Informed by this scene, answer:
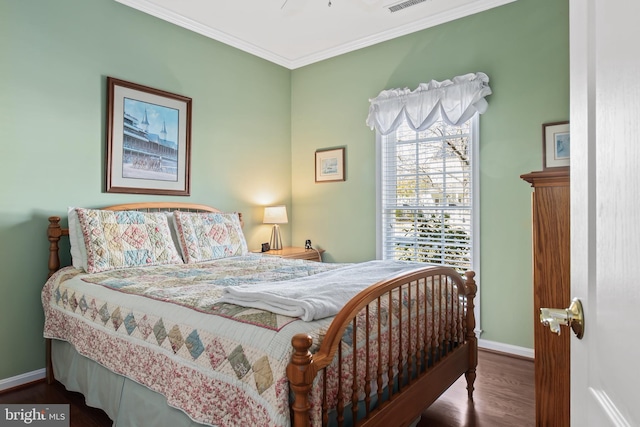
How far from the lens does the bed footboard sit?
1.35 m

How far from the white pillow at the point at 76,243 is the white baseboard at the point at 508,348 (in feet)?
10.4

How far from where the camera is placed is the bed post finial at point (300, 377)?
4.14ft

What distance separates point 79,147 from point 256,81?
2.03m

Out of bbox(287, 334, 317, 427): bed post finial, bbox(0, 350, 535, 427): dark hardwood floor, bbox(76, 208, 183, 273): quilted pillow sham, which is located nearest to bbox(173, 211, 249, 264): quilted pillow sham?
bbox(76, 208, 183, 273): quilted pillow sham

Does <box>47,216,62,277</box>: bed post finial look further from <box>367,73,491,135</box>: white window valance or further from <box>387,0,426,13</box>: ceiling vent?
<box>387,0,426,13</box>: ceiling vent

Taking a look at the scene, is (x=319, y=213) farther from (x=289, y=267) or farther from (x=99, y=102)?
(x=99, y=102)

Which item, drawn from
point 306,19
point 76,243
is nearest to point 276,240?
point 76,243

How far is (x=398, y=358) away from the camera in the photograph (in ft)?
6.09

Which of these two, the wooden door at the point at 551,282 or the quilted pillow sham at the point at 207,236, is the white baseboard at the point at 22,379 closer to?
the quilted pillow sham at the point at 207,236

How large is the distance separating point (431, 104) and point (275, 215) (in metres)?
1.92

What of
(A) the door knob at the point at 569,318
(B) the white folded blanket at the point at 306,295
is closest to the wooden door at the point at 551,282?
(A) the door knob at the point at 569,318

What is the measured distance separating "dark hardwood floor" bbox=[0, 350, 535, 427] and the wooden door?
1.12 m

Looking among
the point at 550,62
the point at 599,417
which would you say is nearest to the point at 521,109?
the point at 550,62

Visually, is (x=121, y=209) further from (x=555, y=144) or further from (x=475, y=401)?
(x=555, y=144)
